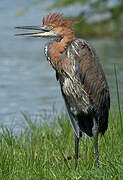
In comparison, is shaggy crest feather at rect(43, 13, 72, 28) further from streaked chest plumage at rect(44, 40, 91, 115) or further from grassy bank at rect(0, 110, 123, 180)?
grassy bank at rect(0, 110, 123, 180)

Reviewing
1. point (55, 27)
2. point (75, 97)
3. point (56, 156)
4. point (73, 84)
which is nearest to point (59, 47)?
point (55, 27)

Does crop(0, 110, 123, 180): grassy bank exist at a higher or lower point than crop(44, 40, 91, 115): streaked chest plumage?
lower

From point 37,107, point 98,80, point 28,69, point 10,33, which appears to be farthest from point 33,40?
point 98,80

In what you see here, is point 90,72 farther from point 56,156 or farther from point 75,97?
point 56,156

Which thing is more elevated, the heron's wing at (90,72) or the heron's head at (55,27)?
the heron's head at (55,27)

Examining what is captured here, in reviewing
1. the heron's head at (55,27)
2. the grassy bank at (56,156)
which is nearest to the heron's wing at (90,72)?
the heron's head at (55,27)

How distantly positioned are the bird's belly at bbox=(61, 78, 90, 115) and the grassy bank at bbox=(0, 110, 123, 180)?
0.42 m

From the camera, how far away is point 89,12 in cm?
2900

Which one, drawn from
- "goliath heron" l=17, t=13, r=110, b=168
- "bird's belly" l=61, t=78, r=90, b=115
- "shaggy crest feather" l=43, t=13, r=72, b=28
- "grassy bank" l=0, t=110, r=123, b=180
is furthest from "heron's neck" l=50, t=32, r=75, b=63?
"grassy bank" l=0, t=110, r=123, b=180

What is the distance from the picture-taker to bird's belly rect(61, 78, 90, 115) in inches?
223

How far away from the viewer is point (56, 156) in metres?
6.16

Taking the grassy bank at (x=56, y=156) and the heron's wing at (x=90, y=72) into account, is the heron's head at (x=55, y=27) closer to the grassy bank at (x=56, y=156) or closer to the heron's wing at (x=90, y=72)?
the heron's wing at (x=90, y=72)

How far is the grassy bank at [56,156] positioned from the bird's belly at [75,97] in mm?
423

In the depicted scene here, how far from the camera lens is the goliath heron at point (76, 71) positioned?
5.68 meters
